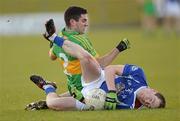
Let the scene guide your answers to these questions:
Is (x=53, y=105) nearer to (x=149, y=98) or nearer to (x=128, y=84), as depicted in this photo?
(x=128, y=84)

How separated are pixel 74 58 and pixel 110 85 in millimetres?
775

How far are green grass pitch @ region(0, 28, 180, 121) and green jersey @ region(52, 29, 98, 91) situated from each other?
701 mm

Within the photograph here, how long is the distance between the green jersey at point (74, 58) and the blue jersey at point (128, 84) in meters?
0.50

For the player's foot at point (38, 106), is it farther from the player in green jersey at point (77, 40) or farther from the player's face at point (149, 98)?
the player's face at point (149, 98)

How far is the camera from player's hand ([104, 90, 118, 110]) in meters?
13.3

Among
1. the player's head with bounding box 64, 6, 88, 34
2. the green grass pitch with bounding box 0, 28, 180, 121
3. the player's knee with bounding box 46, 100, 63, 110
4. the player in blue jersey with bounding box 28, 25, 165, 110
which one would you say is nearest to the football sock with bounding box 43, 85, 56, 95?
the player in blue jersey with bounding box 28, 25, 165, 110

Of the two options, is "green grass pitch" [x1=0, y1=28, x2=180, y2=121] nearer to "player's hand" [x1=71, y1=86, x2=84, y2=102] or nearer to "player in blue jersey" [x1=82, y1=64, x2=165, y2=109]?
"player in blue jersey" [x1=82, y1=64, x2=165, y2=109]

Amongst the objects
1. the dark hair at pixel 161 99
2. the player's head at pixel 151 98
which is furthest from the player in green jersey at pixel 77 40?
the dark hair at pixel 161 99

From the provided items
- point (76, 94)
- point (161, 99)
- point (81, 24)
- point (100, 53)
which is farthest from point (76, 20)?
point (100, 53)

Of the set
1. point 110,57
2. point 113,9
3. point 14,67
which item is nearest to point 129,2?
point 113,9

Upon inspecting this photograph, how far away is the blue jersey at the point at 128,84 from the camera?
1363 centimetres

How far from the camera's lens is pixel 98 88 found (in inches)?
534

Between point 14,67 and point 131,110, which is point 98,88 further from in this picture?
point 14,67

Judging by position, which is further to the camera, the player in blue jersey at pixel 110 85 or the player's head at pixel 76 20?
the player's head at pixel 76 20
